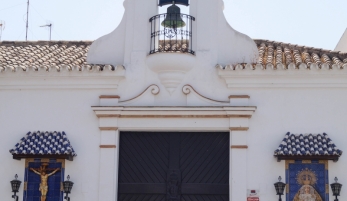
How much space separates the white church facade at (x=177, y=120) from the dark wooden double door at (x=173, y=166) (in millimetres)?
21

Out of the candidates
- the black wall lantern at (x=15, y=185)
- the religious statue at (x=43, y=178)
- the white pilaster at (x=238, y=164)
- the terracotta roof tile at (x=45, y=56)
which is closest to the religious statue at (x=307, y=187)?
the white pilaster at (x=238, y=164)

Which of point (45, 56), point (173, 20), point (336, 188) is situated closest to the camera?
point (336, 188)

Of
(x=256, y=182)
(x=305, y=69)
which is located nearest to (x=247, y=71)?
(x=305, y=69)

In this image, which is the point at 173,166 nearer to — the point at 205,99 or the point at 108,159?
the point at 108,159

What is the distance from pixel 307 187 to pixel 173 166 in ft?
9.26

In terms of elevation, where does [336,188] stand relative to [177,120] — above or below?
below

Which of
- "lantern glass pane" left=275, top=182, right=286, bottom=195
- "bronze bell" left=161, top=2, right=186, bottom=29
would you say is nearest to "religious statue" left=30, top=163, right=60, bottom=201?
"bronze bell" left=161, top=2, right=186, bottom=29

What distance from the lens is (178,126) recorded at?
16.8 m

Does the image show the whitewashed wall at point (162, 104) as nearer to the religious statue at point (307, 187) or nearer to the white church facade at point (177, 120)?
the white church facade at point (177, 120)

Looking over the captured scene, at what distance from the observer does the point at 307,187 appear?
53.2 ft

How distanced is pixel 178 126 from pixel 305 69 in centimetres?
290

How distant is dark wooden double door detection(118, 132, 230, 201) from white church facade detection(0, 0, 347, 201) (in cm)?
2

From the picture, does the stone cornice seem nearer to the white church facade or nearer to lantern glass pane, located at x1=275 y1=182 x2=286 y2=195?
the white church facade

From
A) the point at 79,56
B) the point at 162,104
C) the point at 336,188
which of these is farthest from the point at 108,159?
the point at 336,188
